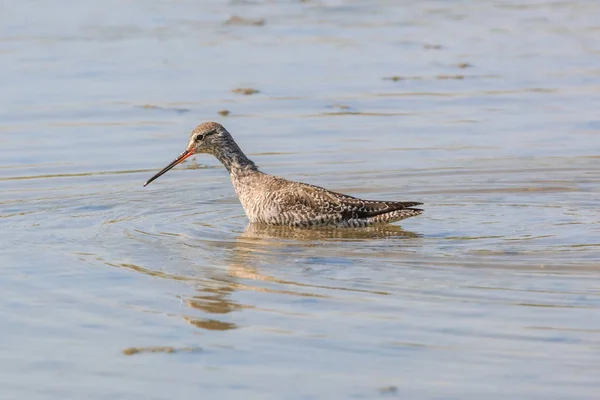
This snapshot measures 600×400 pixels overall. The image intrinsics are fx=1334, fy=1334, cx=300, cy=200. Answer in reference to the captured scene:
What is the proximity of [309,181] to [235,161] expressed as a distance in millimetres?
1127

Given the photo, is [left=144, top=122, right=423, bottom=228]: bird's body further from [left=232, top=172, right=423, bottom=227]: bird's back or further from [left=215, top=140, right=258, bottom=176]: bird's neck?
[left=215, top=140, right=258, bottom=176]: bird's neck

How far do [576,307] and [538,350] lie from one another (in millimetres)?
975

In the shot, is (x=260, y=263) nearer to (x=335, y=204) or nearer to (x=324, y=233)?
(x=324, y=233)

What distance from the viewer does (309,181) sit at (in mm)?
13500

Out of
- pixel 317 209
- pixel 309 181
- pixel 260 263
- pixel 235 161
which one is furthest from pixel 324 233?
pixel 309 181

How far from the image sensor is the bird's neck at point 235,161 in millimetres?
12570

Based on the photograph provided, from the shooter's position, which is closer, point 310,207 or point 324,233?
point 324,233

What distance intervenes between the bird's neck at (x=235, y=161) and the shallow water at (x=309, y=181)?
421mm

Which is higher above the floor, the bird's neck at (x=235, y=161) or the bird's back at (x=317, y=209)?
the bird's neck at (x=235, y=161)

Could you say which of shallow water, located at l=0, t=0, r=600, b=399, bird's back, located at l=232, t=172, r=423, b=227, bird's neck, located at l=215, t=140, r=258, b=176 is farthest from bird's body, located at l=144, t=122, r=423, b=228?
bird's neck, located at l=215, t=140, r=258, b=176

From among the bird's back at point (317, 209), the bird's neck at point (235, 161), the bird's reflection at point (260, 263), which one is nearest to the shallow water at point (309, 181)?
the bird's reflection at point (260, 263)

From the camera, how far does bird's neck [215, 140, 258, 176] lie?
41.2 ft

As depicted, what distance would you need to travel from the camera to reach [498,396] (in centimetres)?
701

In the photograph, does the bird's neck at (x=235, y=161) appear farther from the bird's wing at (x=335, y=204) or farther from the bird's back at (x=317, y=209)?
the bird's wing at (x=335, y=204)
